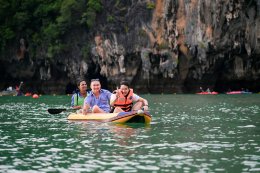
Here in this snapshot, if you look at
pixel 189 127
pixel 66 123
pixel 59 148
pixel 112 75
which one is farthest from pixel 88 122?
pixel 112 75

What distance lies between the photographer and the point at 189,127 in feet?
61.4

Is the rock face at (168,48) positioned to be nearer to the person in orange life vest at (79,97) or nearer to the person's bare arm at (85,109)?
the person in orange life vest at (79,97)

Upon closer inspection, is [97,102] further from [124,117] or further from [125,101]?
[124,117]

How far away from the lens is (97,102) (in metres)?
21.1

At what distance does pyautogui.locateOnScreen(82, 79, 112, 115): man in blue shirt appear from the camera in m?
20.7

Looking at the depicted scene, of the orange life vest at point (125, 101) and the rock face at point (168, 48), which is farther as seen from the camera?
the rock face at point (168, 48)

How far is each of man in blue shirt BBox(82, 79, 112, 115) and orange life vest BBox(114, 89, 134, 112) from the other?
50 cm

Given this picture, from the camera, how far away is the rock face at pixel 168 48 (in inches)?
2205

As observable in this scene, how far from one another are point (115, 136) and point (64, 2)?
166 ft

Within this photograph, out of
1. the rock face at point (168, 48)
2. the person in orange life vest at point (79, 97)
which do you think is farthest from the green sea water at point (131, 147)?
the rock face at point (168, 48)

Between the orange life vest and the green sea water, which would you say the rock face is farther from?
the green sea water

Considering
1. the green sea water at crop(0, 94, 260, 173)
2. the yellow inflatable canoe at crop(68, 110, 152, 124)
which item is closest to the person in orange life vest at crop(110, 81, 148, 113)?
the yellow inflatable canoe at crop(68, 110, 152, 124)

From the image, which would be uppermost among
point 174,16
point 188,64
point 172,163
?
point 174,16

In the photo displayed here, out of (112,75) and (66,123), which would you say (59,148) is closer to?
(66,123)
